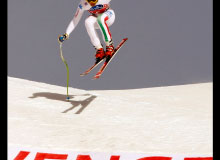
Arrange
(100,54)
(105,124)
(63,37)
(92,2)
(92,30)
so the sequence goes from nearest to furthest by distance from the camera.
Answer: (105,124) < (92,2) < (92,30) < (100,54) < (63,37)

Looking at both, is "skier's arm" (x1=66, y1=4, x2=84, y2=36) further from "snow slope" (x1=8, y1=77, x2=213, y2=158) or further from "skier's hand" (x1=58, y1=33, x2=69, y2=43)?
"snow slope" (x1=8, y1=77, x2=213, y2=158)

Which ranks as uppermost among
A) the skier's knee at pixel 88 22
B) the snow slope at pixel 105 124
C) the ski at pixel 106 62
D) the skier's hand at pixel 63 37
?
the skier's knee at pixel 88 22

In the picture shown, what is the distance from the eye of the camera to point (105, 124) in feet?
18.7

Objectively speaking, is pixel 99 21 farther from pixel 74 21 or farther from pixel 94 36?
pixel 74 21

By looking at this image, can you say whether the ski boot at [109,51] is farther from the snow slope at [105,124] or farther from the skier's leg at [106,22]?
the snow slope at [105,124]

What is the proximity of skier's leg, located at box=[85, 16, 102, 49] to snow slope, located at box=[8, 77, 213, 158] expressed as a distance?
144 centimetres

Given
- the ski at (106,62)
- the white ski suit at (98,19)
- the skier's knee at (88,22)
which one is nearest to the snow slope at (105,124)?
the ski at (106,62)

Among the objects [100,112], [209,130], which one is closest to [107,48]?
[100,112]

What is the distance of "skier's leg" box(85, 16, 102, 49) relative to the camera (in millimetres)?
6008

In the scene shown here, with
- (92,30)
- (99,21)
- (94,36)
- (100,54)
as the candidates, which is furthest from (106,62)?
(99,21)

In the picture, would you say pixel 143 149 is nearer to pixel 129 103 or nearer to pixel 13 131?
pixel 13 131

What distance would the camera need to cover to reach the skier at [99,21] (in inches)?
235

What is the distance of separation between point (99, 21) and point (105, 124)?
191cm

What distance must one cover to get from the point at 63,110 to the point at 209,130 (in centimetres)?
289
